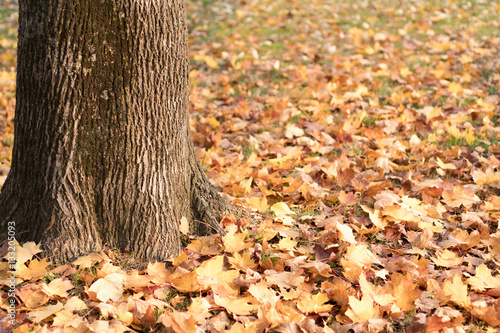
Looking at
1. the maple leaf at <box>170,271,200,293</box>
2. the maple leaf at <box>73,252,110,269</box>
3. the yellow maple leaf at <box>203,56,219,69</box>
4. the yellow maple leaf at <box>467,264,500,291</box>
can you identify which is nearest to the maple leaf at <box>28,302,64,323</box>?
the maple leaf at <box>73,252,110,269</box>

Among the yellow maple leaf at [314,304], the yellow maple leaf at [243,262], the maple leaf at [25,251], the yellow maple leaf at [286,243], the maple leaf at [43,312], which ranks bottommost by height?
the maple leaf at [43,312]

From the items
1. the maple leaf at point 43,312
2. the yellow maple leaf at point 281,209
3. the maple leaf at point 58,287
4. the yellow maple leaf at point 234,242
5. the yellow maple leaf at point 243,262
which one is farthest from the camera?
the yellow maple leaf at point 281,209

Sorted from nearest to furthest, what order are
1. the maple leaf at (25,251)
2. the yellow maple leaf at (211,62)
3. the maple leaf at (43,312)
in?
the maple leaf at (43,312) → the maple leaf at (25,251) → the yellow maple leaf at (211,62)

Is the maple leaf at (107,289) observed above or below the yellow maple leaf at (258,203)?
below

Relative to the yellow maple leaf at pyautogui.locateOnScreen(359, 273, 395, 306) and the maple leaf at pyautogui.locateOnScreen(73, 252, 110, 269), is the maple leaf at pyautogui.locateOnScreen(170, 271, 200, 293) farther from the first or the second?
the yellow maple leaf at pyautogui.locateOnScreen(359, 273, 395, 306)

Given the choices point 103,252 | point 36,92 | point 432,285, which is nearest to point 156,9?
point 36,92

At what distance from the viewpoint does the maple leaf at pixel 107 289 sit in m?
1.91

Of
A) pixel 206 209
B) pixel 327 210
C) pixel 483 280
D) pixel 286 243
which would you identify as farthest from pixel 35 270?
pixel 483 280

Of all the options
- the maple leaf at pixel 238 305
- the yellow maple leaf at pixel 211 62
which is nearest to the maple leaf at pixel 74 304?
the maple leaf at pixel 238 305

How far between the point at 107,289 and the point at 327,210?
1.35 metres

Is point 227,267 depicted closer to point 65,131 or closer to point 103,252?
point 103,252

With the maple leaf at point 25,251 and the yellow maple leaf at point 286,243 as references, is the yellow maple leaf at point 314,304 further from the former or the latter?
the maple leaf at point 25,251

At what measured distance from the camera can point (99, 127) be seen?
2.03 metres

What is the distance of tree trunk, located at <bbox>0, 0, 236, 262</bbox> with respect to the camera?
1938 millimetres
